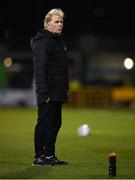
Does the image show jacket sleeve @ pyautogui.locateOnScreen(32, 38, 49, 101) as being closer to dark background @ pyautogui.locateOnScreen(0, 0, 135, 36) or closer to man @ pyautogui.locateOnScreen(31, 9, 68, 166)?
man @ pyautogui.locateOnScreen(31, 9, 68, 166)

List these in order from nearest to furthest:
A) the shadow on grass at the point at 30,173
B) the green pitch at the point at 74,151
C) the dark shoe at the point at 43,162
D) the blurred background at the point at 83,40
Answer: the shadow on grass at the point at 30,173
the green pitch at the point at 74,151
the dark shoe at the point at 43,162
the blurred background at the point at 83,40

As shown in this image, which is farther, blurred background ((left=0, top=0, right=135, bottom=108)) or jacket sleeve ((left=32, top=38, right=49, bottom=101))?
blurred background ((left=0, top=0, right=135, bottom=108))

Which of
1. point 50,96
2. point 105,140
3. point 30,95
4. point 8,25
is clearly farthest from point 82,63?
point 50,96

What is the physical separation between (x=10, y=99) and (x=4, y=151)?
22852mm

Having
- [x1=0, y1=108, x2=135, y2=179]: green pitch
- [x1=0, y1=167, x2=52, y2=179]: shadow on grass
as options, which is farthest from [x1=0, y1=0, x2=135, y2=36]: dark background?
[x1=0, y1=167, x2=52, y2=179]: shadow on grass

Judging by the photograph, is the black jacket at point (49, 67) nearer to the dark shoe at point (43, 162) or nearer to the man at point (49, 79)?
the man at point (49, 79)

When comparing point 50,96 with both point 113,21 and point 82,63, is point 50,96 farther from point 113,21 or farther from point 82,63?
point 113,21

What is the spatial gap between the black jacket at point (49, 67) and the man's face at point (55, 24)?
0.20 feet

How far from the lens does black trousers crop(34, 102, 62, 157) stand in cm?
1059

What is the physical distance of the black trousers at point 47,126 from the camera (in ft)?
34.7

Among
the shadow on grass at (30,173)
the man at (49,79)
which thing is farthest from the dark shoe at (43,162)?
the shadow on grass at (30,173)

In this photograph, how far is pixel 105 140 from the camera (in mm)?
15195

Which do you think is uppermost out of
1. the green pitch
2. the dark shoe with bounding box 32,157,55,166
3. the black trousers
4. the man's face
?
the man's face

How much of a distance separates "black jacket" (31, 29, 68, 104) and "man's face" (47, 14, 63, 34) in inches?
2.4
